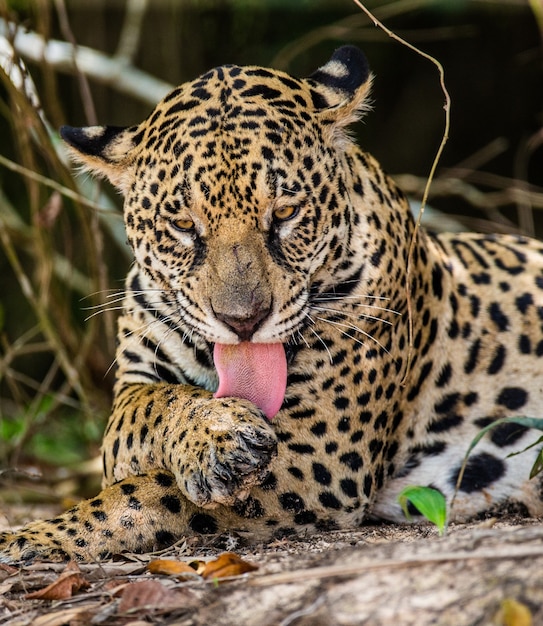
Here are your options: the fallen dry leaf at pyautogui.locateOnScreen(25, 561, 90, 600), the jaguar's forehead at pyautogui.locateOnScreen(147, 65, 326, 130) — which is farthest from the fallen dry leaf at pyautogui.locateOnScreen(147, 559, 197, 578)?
the jaguar's forehead at pyautogui.locateOnScreen(147, 65, 326, 130)

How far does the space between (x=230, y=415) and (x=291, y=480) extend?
0.68 meters

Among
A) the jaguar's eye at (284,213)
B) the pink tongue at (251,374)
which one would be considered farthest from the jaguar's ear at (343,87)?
the pink tongue at (251,374)

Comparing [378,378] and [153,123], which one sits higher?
[153,123]

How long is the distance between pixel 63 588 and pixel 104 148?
244cm

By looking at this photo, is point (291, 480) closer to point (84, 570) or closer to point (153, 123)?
point (84, 570)

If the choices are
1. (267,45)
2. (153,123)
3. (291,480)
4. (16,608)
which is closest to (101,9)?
(267,45)

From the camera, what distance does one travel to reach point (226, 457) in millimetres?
4289

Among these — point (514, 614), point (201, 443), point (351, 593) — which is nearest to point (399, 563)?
point (351, 593)

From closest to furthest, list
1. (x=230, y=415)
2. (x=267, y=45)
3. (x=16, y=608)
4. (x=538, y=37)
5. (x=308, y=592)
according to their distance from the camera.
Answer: (x=308, y=592) < (x=16, y=608) < (x=230, y=415) < (x=267, y=45) < (x=538, y=37)

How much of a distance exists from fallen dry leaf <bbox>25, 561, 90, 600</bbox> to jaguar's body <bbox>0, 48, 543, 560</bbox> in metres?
0.70

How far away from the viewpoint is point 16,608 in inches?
145

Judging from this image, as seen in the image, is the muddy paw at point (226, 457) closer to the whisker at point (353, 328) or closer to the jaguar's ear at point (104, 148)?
the whisker at point (353, 328)

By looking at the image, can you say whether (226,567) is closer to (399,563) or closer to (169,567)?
(169,567)

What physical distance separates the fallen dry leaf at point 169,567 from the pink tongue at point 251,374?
0.94 meters
